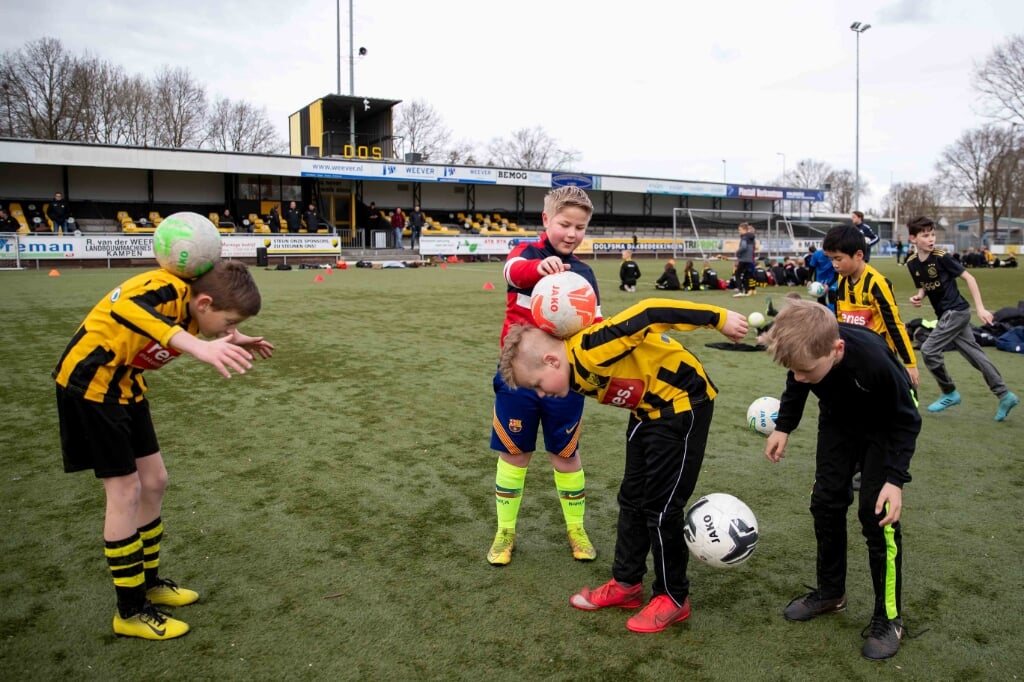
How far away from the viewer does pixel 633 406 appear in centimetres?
333

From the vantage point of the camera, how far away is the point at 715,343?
11820mm

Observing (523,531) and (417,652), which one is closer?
(417,652)

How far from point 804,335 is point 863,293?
327cm

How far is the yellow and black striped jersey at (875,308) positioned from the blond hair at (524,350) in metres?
3.04

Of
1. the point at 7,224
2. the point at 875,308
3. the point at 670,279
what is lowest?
the point at 875,308

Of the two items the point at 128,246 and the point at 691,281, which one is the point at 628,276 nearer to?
the point at 691,281

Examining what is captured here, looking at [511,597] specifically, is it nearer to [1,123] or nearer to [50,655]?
[50,655]

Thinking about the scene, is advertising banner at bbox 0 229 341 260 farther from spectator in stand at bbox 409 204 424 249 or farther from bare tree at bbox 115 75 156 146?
bare tree at bbox 115 75 156 146

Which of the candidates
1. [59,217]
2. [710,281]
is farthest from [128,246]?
[710,281]

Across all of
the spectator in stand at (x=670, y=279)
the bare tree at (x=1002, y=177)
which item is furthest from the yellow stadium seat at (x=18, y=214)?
the bare tree at (x=1002, y=177)

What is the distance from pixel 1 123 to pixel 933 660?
56529 mm

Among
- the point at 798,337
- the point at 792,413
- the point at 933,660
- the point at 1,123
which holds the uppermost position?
the point at 1,123

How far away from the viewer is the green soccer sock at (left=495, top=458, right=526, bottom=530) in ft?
13.5

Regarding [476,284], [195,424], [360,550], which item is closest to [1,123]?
[476,284]
